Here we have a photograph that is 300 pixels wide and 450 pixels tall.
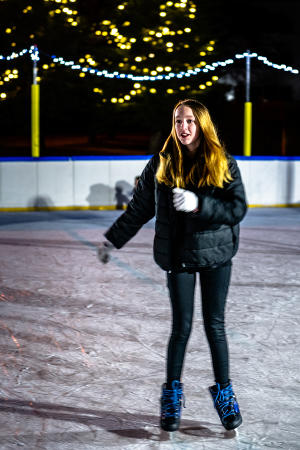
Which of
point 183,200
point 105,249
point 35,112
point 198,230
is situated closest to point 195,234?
point 198,230

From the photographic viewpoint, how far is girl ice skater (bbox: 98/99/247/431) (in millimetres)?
3699

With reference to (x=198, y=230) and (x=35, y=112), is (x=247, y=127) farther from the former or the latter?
(x=198, y=230)

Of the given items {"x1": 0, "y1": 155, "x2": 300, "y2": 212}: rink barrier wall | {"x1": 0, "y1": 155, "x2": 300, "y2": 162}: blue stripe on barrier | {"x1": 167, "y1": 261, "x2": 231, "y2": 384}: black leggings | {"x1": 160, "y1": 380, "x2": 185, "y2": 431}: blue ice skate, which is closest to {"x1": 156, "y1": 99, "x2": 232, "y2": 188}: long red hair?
Result: {"x1": 167, "y1": 261, "x2": 231, "y2": 384}: black leggings

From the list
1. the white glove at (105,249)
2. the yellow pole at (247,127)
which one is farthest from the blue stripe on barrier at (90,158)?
the white glove at (105,249)

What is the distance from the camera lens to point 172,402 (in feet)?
12.6

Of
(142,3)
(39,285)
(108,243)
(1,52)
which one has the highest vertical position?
(142,3)

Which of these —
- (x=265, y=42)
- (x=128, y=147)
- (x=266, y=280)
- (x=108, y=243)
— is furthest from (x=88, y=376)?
(x=128, y=147)

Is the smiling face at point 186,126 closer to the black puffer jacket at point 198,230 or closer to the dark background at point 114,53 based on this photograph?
the black puffer jacket at point 198,230

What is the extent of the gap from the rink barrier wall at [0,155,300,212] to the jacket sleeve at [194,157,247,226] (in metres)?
11.5

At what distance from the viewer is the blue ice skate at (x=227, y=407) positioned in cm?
379

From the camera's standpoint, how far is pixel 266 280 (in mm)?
7918

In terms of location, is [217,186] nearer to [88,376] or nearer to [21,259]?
[88,376]

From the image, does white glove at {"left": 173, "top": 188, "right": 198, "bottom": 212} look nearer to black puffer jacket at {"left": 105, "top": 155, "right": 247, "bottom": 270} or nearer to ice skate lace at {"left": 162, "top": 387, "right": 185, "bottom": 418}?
black puffer jacket at {"left": 105, "top": 155, "right": 247, "bottom": 270}

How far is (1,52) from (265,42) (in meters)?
13.8
